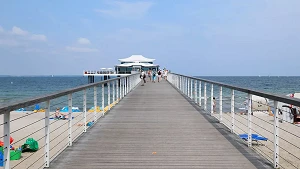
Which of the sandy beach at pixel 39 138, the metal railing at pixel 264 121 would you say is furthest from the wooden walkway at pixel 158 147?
the sandy beach at pixel 39 138

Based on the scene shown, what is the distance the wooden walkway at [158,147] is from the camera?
16.4ft

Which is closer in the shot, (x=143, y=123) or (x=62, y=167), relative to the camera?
(x=62, y=167)

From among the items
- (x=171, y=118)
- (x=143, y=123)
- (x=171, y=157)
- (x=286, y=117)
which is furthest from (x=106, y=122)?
(x=286, y=117)

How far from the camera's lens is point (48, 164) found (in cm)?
487

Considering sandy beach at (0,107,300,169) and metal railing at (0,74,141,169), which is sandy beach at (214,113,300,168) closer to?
sandy beach at (0,107,300,169)

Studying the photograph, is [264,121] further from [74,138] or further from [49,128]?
[49,128]

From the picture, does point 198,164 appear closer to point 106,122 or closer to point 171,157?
point 171,157

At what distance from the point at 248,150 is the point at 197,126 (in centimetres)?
244

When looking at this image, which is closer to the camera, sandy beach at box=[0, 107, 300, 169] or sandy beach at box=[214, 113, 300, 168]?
sandy beach at box=[0, 107, 300, 169]

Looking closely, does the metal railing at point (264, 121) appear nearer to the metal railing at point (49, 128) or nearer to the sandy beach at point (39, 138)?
the metal railing at point (49, 128)

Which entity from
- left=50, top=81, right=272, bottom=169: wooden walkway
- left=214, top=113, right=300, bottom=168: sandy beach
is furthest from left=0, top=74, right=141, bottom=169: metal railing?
left=214, top=113, right=300, bottom=168: sandy beach

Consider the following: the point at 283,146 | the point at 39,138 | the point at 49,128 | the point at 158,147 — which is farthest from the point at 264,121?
the point at 39,138

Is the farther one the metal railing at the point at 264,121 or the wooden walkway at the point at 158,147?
the wooden walkway at the point at 158,147

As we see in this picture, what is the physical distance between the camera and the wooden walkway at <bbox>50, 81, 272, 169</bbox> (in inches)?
197
